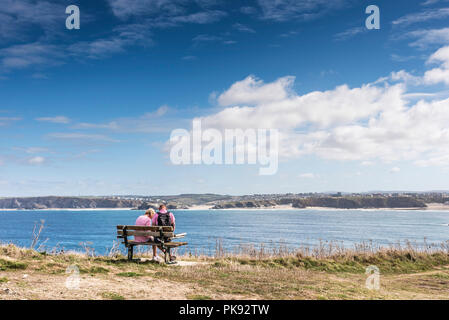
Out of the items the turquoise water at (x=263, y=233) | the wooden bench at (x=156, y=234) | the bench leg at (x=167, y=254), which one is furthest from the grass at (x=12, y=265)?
the turquoise water at (x=263, y=233)

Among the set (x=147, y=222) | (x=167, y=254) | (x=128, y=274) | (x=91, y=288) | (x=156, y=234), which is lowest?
(x=167, y=254)

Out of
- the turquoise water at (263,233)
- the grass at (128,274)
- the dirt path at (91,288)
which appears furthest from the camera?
the turquoise water at (263,233)

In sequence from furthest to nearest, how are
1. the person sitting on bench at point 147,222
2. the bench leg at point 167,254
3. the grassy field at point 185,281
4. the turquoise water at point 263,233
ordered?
the turquoise water at point 263,233, the person sitting on bench at point 147,222, the bench leg at point 167,254, the grassy field at point 185,281

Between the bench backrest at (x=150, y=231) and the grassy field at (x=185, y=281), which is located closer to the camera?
the grassy field at (x=185, y=281)

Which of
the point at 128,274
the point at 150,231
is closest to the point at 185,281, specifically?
the point at 128,274

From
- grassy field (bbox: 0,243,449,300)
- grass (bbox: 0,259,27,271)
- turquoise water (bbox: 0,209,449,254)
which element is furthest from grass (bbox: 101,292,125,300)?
turquoise water (bbox: 0,209,449,254)

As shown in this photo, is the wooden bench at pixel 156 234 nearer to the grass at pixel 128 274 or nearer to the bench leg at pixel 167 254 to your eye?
the bench leg at pixel 167 254

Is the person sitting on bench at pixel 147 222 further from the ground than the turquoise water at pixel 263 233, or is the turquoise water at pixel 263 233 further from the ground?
the person sitting on bench at pixel 147 222

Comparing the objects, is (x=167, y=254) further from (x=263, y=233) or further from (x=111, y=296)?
(x=263, y=233)

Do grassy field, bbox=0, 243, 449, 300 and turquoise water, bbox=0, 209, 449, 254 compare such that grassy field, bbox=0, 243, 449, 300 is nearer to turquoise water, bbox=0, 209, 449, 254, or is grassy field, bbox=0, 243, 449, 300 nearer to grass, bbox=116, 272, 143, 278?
grass, bbox=116, 272, 143, 278

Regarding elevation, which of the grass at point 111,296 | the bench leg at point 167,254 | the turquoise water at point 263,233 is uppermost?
the grass at point 111,296
